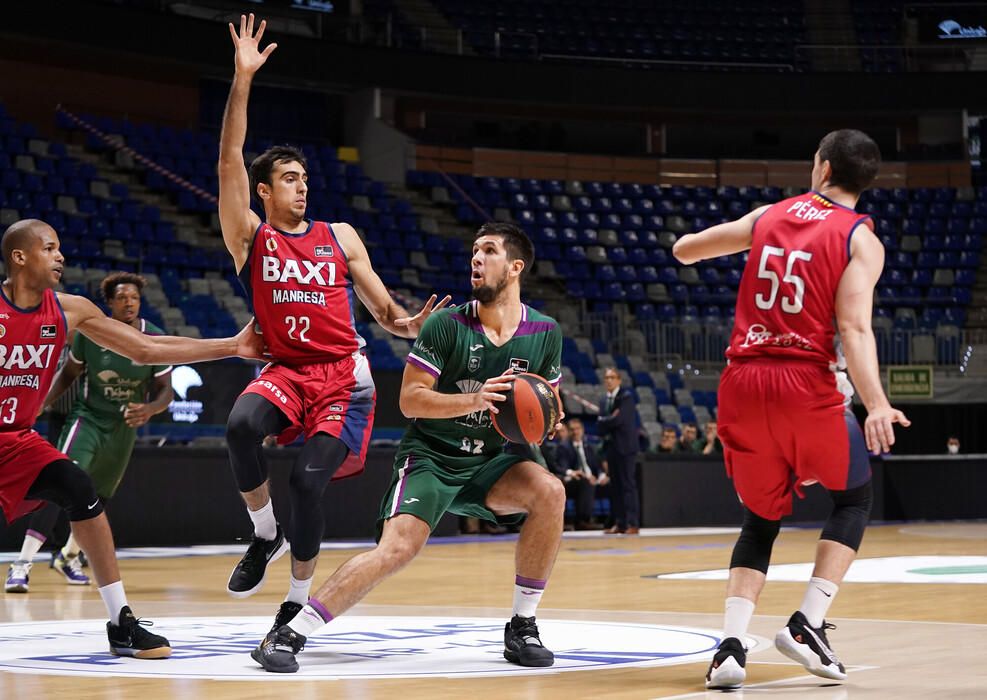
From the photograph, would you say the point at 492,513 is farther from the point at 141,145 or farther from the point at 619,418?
the point at 141,145

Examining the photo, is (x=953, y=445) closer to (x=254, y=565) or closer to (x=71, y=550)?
(x=71, y=550)

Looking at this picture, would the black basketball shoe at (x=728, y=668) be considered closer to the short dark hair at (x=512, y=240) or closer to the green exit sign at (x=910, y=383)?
the short dark hair at (x=512, y=240)

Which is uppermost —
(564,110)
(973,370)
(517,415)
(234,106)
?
(564,110)

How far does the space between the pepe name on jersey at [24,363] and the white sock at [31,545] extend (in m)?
3.97

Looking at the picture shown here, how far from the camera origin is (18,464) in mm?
6234

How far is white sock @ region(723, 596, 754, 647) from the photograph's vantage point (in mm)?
5332

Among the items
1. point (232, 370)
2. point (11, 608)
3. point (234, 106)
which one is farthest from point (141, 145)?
point (234, 106)

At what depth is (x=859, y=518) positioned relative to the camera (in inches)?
217

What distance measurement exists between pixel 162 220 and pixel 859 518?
19243 millimetres

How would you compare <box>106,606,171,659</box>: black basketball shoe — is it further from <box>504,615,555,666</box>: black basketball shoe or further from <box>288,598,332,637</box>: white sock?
<box>504,615,555,666</box>: black basketball shoe

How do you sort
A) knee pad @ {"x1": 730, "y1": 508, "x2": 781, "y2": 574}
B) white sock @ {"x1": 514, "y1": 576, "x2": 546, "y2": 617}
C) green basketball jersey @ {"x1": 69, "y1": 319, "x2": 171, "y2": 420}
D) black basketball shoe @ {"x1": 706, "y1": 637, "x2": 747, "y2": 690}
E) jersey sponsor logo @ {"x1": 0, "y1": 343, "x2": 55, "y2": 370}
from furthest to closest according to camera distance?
green basketball jersey @ {"x1": 69, "y1": 319, "x2": 171, "y2": 420} → jersey sponsor logo @ {"x1": 0, "y1": 343, "x2": 55, "y2": 370} → white sock @ {"x1": 514, "y1": 576, "x2": 546, "y2": 617} → knee pad @ {"x1": 730, "y1": 508, "x2": 781, "y2": 574} → black basketball shoe @ {"x1": 706, "y1": 637, "x2": 747, "y2": 690}

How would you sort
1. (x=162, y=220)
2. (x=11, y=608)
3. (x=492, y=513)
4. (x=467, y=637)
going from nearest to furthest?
1. (x=492, y=513)
2. (x=467, y=637)
3. (x=11, y=608)
4. (x=162, y=220)

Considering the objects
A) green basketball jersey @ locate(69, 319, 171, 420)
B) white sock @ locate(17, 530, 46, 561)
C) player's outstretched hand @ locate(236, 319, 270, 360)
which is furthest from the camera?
green basketball jersey @ locate(69, 319, 171, 420)

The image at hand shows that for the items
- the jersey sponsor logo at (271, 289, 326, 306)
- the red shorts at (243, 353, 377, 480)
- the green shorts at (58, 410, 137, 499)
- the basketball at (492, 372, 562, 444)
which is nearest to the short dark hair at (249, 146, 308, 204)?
the jersey sponsor logo at (271, 289, 326, 306)
